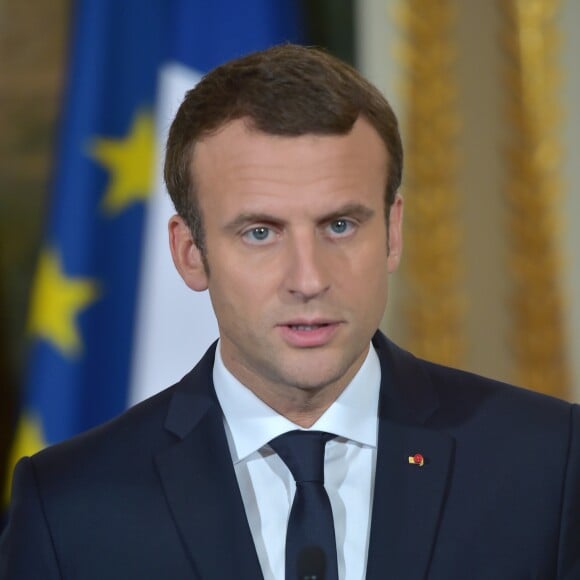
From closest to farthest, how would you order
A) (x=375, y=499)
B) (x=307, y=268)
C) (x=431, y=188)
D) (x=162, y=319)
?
1. (x=307, y=268)
2. (x=375, y=499)
3. (x=162, y=319)
4. (x=431, y=188)

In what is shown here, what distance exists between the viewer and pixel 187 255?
6.15 ft

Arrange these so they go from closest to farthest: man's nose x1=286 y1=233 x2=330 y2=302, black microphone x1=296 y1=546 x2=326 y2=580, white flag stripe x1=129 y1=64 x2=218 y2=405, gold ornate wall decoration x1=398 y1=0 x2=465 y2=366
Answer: black microphone x1=296 y1=546 x2=326 y2=580 → man's nose x1=286 y1=233 x2=330 y2=302 → white flag stripe x1=129 y1=64 x2=218 y2=405 → gold ornate wall decoration x1=398 y1=0 x2=465 y2=366

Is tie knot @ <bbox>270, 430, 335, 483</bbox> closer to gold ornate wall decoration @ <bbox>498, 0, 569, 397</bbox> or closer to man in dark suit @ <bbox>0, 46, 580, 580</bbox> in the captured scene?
man in dark suit @ <bbox>0, 46, 580, 580</bbox>

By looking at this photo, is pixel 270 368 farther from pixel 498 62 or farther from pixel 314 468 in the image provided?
pixel 498 62

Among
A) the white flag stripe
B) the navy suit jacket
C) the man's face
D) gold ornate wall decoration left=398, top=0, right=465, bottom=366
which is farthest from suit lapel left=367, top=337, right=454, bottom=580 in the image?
gold ornate wall decoration left=398, top=0, right=465, bottom=366

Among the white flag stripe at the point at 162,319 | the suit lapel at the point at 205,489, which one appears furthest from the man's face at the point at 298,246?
the white flag stripe at the point at 162,319

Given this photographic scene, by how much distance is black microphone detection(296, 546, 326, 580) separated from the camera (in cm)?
150

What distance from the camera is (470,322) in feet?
12.4

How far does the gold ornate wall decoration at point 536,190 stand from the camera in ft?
12.2

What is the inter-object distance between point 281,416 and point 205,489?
0.16 meters

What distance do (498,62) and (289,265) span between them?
2.37 m

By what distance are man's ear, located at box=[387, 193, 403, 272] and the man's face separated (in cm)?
4

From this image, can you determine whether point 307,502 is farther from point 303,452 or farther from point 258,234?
point 258,234

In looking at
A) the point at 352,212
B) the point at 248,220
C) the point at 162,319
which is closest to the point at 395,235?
the point at 352,212
